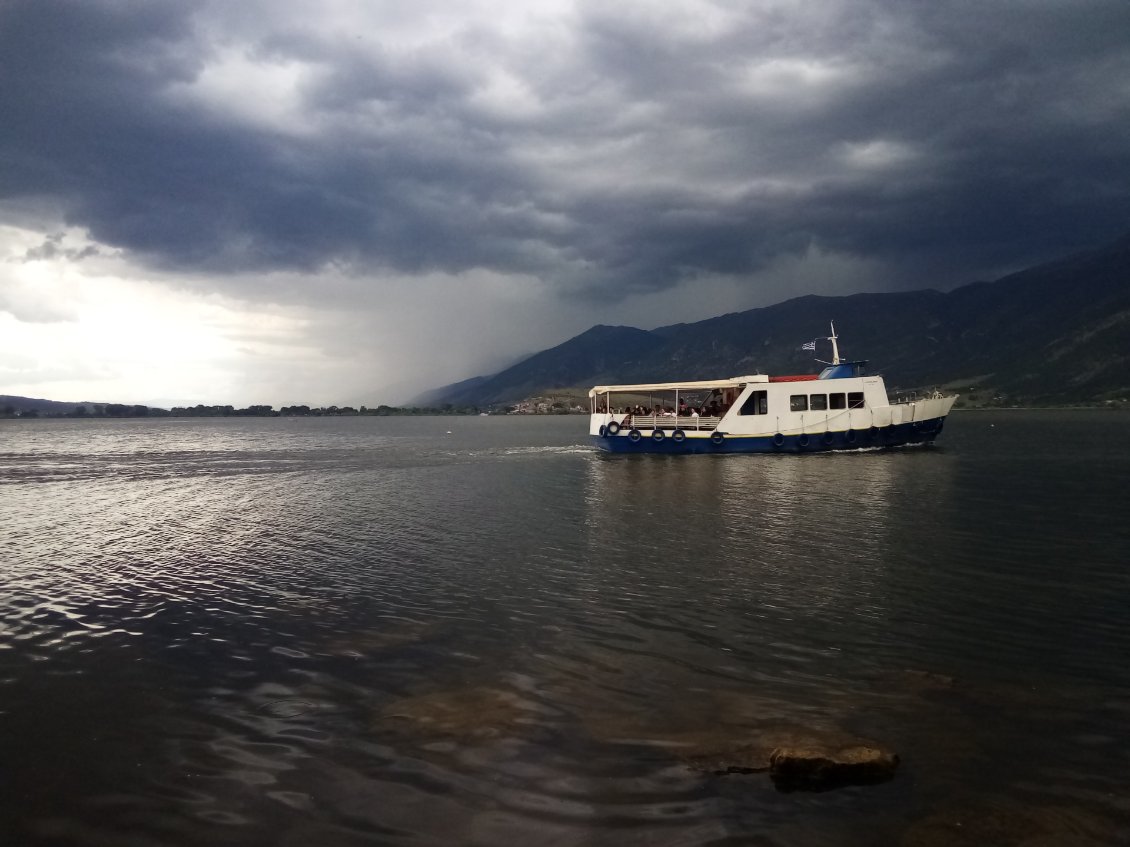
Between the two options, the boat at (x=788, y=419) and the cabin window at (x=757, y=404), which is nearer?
the boat at (x=788, y=419)

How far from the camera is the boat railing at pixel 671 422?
63.3 meters

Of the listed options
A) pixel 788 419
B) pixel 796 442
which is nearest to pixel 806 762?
pixel 796 442

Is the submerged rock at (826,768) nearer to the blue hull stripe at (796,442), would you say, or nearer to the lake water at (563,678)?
the lake water at (563,678)

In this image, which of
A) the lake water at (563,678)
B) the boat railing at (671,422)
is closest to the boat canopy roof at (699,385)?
the boat railing at (671,422)

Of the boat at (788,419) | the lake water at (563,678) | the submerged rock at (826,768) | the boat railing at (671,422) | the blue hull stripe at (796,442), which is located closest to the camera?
the lake water at (563,678)

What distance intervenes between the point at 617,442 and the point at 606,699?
5367 cm

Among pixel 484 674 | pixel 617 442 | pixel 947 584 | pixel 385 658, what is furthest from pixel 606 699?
pixel 617 442

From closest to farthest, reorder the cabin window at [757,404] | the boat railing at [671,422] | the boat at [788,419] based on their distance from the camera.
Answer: the boat at [788,419]
the cabin window at [757,404]
the boat railing at [671,422]

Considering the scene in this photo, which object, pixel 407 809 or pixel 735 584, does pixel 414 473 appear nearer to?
pixel 735 584

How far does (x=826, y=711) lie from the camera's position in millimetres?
10633

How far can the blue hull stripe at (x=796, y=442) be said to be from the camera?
6025 centimetres

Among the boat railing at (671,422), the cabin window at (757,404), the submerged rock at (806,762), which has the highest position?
the cabin window at (757,404)

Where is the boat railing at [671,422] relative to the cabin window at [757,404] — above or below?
below

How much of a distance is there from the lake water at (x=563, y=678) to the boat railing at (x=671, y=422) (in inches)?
1358
